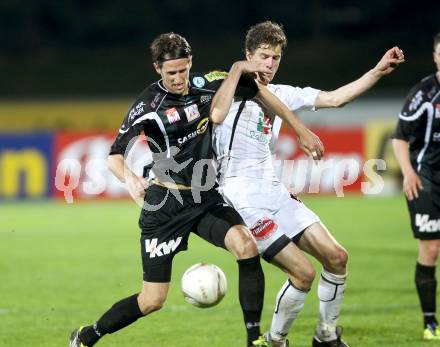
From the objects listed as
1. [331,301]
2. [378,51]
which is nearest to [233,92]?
[331,301]

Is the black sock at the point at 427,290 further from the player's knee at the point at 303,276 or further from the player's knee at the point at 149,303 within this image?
the player's knee at the point at 149,303

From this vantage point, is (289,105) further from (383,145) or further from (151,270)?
(383,145)

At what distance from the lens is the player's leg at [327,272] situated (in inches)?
248

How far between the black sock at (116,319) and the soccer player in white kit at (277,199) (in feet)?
3.05

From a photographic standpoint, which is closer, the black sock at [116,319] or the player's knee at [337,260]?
the black sock at [116,319]

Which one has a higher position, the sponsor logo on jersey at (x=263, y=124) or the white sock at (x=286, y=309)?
the sponsor logo on jersey at (x=263, y=124)

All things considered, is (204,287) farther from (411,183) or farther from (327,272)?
(411,183)

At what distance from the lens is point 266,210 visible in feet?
20.8

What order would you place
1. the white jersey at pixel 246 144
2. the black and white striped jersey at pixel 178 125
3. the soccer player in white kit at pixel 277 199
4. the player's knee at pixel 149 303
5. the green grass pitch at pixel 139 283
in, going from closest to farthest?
the black and white striped jersey at pixel 178 125 < the player's knee at pixel 149 303 < the soccer player in white kit at pixel 277 199 < the white jersey at pixel 246 144 < the green grass pitch at pixel 139 283

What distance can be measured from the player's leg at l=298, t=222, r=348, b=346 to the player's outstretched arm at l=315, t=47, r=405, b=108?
2.85 feet

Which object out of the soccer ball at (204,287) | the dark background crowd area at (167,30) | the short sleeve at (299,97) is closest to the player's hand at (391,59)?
the short sleeve at (299,97)

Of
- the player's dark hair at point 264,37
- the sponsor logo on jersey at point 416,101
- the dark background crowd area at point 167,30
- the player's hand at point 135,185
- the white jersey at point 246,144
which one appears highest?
the dark background crowd area at point 167,30

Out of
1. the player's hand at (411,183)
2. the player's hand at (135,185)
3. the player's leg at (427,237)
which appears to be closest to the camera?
the player's hand at (135,185)

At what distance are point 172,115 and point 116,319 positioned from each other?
1.42 m
